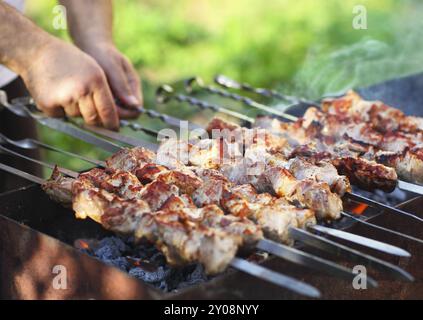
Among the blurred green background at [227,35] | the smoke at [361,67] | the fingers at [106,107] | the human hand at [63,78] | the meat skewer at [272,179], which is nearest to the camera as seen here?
the meat skewer at [272,179]

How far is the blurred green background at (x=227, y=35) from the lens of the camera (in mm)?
8453

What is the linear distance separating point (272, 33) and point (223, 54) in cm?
78

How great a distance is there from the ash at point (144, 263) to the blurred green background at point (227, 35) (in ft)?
14.4

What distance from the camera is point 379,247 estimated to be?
2.33 metres

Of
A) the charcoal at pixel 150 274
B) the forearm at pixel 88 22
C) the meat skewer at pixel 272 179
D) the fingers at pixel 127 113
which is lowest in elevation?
the charcoal at pixel 150 274

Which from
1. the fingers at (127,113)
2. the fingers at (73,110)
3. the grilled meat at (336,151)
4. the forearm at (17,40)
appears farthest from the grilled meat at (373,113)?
the forearm at (17,40)

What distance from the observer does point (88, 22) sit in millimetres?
4449

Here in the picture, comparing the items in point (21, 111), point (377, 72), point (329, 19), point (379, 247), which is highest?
point (329, 19)

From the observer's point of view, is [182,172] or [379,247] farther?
[182,172]

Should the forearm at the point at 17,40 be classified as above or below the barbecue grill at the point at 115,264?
above

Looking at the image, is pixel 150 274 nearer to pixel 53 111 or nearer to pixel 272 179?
pixel 272 179

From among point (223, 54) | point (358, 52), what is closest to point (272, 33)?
point (223, 54)

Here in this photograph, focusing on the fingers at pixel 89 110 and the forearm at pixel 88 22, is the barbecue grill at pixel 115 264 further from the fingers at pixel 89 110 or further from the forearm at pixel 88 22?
the forearm at pixel 88 22

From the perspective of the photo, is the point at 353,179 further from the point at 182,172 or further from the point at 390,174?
the point at 182,172
